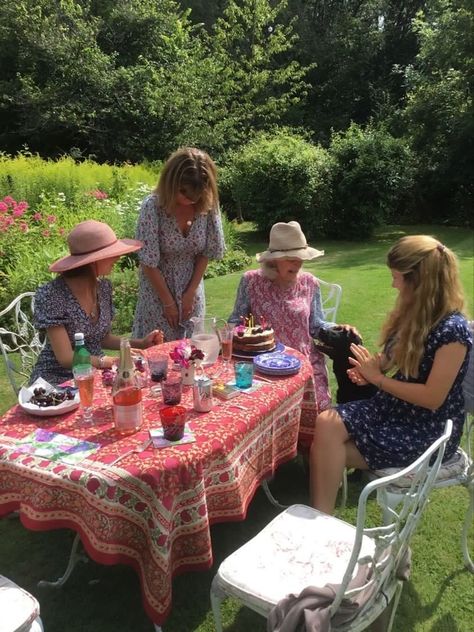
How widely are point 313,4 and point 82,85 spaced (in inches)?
533

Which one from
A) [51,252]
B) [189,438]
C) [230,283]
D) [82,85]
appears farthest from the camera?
[82,85]

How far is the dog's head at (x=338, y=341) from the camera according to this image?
291 centimetres

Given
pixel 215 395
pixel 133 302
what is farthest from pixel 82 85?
pixel 215 395

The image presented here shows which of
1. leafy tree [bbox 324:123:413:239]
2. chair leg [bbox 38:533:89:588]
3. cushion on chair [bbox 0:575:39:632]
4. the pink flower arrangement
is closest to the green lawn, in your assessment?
chair leg [bbox 38:533:89:588]

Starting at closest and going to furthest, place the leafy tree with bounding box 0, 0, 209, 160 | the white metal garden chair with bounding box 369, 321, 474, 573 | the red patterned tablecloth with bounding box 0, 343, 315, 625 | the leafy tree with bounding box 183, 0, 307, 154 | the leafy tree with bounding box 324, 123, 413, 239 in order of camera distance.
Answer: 1. the red patterned tablecloth with bounding box 0, 343, 315, 625
2. the white metal garden chair with bounding box 369, 321, 474, 573
3. the leafy tree with bounding box 324, 123, 413, 239
4. the leafy tree with bounding box 0, 0, 209, 160
5. the leafy tree with bounding box 183, 0, 307, 154

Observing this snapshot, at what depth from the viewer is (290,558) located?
1774 millimetres

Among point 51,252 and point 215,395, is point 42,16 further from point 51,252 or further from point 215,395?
point 215,395

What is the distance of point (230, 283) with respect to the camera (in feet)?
26.0

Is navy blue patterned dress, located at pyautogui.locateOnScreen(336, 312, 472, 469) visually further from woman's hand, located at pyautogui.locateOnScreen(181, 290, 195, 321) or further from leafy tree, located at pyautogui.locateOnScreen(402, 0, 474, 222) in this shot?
leafy tree, located at pyautogui.locateOnScreen(402, 0, 474, 222)

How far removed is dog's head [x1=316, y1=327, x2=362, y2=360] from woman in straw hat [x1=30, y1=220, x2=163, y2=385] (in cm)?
122

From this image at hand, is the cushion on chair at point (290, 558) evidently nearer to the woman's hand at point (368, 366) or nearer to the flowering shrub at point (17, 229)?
the woman's hand at point (368, 366)

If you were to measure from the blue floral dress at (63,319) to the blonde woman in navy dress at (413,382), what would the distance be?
124cm

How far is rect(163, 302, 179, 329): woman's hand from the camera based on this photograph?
335cm

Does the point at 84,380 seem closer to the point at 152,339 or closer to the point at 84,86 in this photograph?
the point at 152,339
